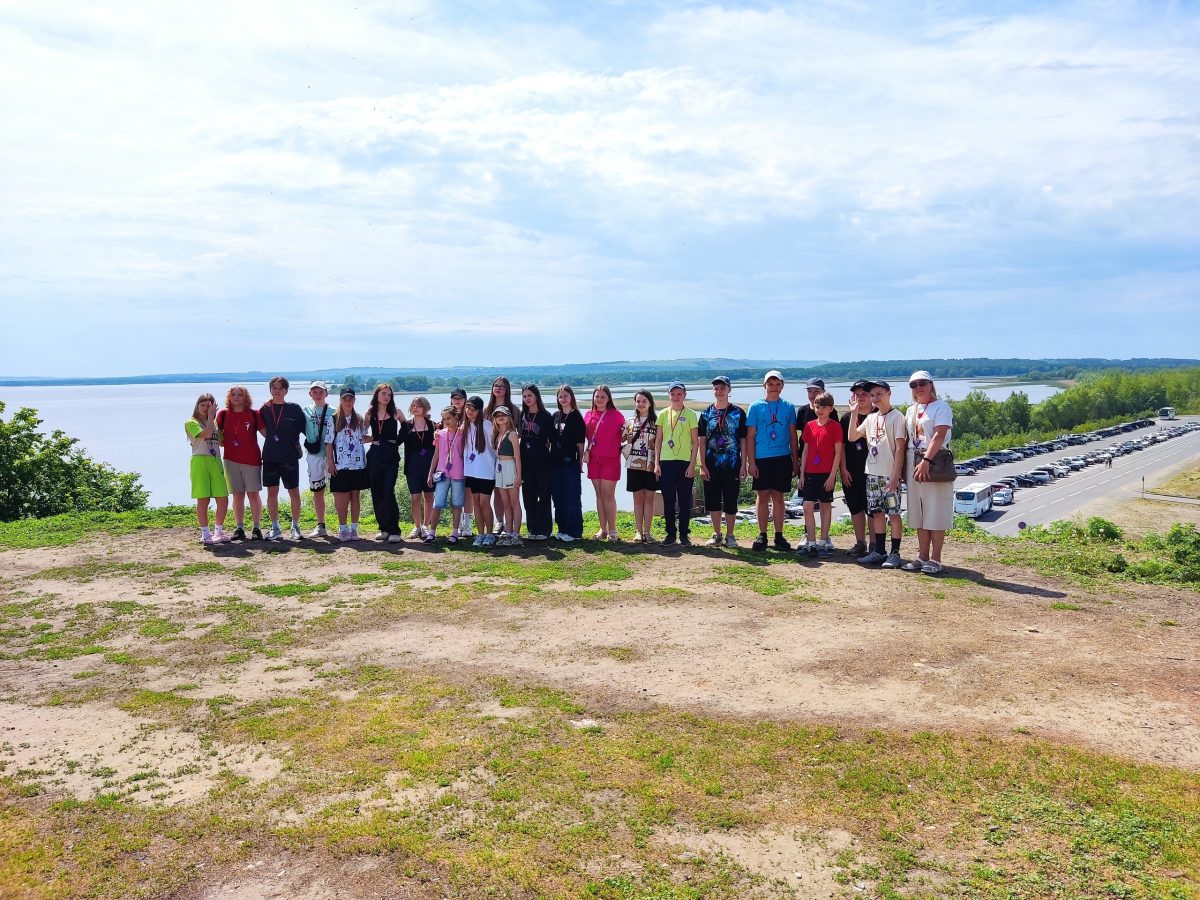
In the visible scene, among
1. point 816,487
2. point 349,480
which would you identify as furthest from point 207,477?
point 816,487

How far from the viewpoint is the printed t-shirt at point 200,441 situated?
412 inches

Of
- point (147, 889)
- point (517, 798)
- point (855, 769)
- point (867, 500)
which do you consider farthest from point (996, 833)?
point (867, 500)

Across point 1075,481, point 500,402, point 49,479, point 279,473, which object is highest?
point 500,402

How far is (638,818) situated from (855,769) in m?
1.30

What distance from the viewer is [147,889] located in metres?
3.59

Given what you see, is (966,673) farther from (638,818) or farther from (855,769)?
(638,818)

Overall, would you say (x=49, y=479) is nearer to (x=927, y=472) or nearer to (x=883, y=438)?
(x=883, y=438)

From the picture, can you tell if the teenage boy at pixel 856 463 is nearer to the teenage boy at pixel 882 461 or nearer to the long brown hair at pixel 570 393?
the teenage boy at pixel 882 461

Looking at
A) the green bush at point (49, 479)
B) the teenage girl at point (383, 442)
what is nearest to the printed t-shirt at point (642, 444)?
the teenage girl at point (383, 442)

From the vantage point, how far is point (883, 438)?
→ 883 cm

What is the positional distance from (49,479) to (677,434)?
50.0ft

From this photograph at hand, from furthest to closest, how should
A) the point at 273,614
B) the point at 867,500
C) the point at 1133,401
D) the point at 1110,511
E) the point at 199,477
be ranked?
1. the point at 1133,401
2. the point at 1110,511
3. the point at 199,477
4. the point at 867,500
5. the point at 273,614

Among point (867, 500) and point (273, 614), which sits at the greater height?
point (867, 500)

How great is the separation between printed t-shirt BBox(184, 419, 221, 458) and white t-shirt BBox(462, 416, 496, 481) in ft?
11.2
